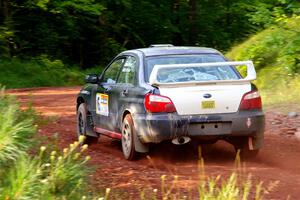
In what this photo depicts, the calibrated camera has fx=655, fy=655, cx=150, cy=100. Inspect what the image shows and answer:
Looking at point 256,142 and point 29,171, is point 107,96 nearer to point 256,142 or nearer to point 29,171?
point 256,142

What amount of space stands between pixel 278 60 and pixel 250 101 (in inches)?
304

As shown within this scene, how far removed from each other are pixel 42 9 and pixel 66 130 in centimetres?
2008

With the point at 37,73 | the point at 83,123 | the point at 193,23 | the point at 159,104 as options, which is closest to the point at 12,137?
the point at 159,104

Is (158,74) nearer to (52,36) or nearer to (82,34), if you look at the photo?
(52,36)

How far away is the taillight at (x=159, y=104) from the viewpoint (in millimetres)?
8492

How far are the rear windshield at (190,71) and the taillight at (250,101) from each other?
495mm

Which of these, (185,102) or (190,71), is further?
(190,71)

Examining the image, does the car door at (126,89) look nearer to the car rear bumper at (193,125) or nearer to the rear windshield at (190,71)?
the rear windshield at (190,71)

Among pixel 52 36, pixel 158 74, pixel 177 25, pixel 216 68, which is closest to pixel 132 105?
pixel 158 74

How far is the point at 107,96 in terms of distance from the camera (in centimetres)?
1015

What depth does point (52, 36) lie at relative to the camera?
105ft

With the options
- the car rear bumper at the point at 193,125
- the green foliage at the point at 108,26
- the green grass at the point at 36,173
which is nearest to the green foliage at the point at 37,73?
the green foliage at the point at 108,26

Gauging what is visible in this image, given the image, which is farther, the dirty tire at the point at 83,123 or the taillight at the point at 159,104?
the dirty tire at the point at 83,123

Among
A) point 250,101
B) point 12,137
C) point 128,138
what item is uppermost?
point 12,137
